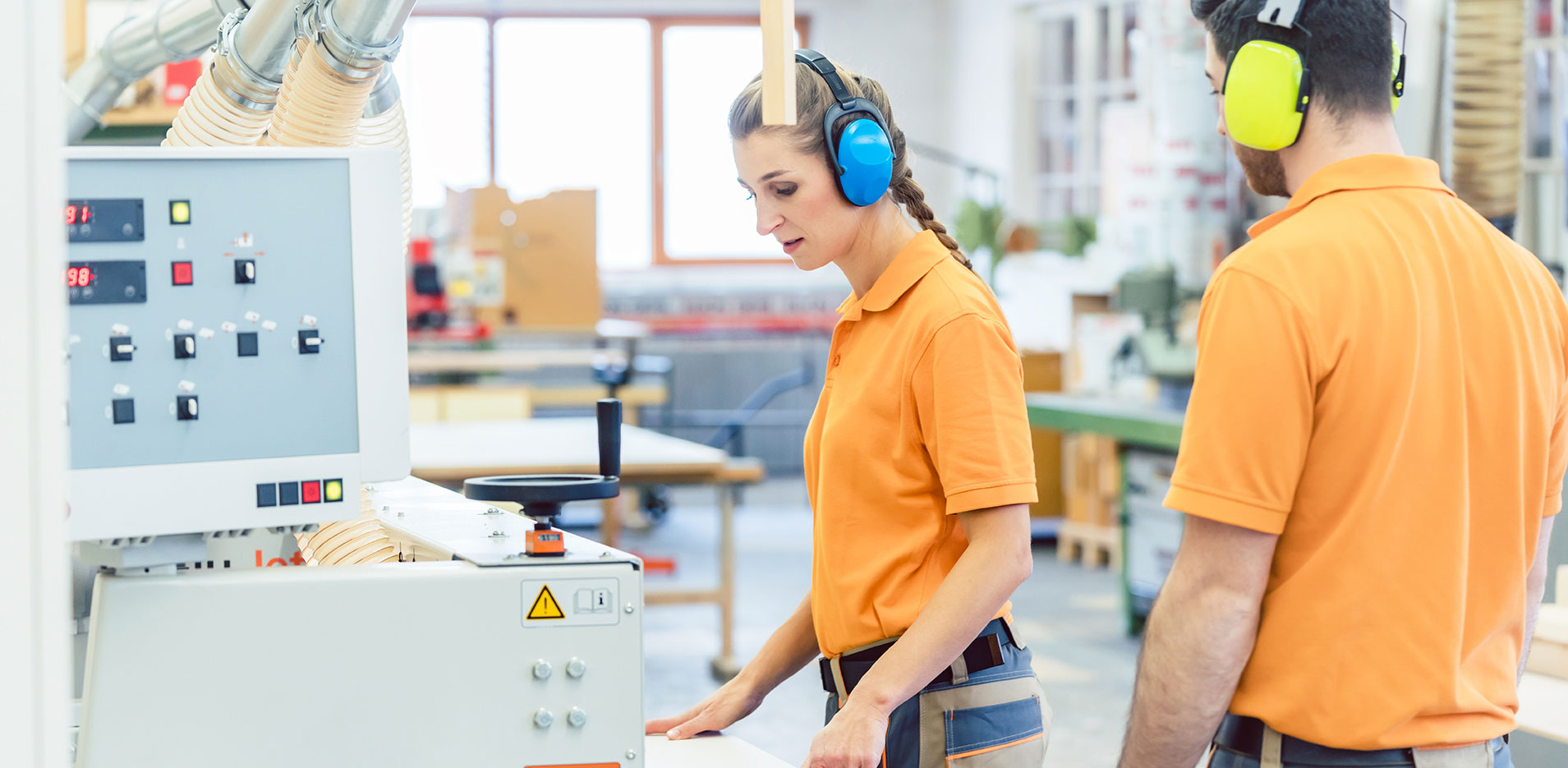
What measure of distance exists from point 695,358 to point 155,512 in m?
6.96

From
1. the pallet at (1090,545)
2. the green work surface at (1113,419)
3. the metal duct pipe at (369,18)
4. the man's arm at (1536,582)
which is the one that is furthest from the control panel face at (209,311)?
the pallet at (1090,545)

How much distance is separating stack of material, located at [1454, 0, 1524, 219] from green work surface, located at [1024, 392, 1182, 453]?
3.20ft

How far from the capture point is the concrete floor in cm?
331

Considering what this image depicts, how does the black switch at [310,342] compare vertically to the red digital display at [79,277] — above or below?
below

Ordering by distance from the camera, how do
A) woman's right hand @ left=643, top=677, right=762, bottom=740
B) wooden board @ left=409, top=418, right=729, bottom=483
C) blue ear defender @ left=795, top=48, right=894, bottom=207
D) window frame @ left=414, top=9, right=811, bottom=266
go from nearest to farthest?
1. blue ear defender @ left=795, top=48, right=894, bottom=207
2. woman's right hand @ left=643, top=677, right=762, bottom=740
3. wooden board @ left=409, top=418, right=729, bottom=483
4. window frame @ left=414, top=9, right=811, bottom=266

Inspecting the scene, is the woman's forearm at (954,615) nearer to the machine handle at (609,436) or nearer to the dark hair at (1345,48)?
the machine handle at (609,436)

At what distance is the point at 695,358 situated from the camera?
7.80 metres

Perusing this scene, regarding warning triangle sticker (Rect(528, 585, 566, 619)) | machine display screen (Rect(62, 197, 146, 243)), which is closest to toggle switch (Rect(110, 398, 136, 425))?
machine display screen (Rect(62, 197, 146, 243))

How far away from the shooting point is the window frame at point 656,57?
317 inches

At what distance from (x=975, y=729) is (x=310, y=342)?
0.68 m

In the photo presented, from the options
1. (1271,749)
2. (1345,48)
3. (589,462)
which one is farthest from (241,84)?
(589,462)

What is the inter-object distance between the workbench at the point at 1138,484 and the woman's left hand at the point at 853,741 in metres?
2.83

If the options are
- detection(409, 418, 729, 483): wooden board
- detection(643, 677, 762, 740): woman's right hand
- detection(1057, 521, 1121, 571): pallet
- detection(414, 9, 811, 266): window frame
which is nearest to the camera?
detection(643, 677, 762, 740): woman's right hand

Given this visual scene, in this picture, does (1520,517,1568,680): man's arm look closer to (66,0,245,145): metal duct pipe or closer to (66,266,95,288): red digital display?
(66,266,95,288): red digital display
